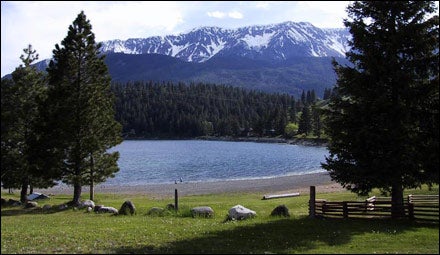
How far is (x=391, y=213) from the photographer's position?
78.0ft

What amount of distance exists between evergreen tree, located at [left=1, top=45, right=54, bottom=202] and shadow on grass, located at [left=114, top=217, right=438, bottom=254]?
21.8 meters

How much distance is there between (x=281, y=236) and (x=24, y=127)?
2967cm

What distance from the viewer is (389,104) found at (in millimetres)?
21688

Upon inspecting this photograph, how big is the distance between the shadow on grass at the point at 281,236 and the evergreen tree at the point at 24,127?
71.6 ft

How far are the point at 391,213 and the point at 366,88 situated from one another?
23.4ft

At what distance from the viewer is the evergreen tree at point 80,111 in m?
37.4

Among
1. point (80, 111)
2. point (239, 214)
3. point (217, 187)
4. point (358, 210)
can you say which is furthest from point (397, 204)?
point (217, 187)

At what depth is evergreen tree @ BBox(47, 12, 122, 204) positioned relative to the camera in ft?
123

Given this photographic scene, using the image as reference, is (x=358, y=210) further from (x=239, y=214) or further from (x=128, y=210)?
(x=128, y=210)

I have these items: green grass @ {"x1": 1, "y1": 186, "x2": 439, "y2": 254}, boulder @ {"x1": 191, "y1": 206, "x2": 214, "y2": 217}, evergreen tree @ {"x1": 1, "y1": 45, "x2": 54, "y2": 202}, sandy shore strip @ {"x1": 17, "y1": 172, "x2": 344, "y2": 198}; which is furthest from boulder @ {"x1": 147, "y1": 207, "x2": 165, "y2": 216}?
sandy shore strip @ {"x1": 17, "y1": 172, "x2": 344, "y2": 198}

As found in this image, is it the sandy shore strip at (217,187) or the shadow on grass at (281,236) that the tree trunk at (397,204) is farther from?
the sandy shore strip at (217,187)

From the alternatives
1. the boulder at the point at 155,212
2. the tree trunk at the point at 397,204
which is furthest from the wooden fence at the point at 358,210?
the boulder at the point at 155,212

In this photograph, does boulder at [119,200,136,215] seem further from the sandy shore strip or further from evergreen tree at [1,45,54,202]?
the sandy shore strip

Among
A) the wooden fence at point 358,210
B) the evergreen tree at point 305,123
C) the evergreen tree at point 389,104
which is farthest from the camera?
the evergreen tree at point 305,123
